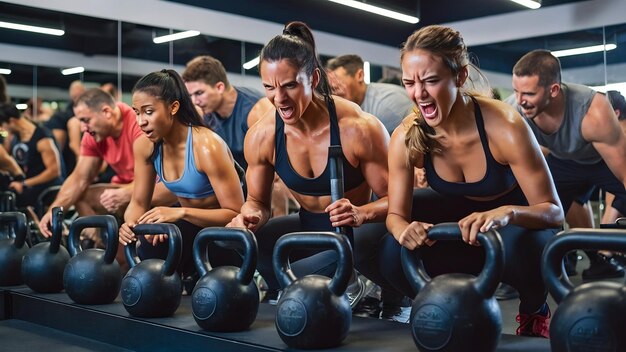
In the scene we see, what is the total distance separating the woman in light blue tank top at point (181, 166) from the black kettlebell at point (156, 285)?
320 millimetres

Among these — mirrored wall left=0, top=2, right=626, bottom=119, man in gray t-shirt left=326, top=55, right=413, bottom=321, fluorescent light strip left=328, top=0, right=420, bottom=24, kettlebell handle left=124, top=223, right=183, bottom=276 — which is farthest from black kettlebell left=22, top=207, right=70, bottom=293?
fluorescent light strip left=328, top=0, right=420, bottom=24

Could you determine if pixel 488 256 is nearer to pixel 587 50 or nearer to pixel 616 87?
pixel 616 87

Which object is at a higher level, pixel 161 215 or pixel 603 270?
pixel 161 215

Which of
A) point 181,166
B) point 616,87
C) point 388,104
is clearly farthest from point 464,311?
point 616,87

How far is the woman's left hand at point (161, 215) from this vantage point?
2557mm

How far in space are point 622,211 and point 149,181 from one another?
2.96 m

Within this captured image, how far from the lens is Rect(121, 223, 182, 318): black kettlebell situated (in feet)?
7.36

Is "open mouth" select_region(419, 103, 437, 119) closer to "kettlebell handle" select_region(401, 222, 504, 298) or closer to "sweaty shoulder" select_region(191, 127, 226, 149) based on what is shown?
"kettlebell handle" select_region(401, 222, 504, 298)

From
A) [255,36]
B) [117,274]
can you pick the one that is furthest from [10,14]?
[117,274]

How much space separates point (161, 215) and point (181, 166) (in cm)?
33

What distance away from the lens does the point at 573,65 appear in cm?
676

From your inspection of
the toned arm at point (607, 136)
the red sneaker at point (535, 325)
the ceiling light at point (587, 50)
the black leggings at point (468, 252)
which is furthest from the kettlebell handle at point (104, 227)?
the ceiling light at point (587, 50)

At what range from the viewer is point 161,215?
258cm

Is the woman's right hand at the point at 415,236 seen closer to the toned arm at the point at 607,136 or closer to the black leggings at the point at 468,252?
the black leggings at the point at 468,252
